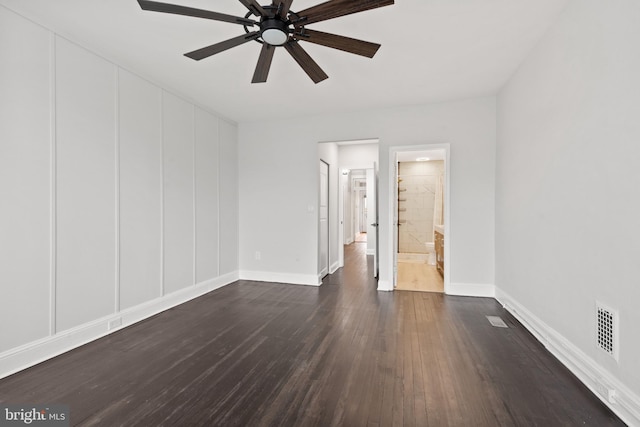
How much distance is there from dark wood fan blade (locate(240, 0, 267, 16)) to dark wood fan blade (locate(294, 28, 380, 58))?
289mm

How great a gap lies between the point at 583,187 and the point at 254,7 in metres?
2.52

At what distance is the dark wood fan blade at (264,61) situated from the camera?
215 centimetres

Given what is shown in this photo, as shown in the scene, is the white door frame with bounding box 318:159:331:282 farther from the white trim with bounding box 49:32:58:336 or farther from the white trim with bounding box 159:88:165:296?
the white trim with bounding box 49:32:58:336

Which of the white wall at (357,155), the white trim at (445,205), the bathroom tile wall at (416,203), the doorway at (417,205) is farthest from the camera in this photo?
the bathroom tile wall at (416,203)

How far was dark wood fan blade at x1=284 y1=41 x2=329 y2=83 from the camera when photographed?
2131 mm

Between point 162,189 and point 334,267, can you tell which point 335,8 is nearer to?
point 162,189

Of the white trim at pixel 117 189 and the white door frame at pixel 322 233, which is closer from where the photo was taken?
the white trim at pixel 117 189

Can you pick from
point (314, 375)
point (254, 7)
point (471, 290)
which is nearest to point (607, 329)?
point (314, 375)

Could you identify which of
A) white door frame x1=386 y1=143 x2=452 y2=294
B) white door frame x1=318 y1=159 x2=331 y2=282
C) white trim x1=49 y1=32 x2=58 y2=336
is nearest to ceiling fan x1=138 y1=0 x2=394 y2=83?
white trim x1=49 y1=32 x2=58 y2=336

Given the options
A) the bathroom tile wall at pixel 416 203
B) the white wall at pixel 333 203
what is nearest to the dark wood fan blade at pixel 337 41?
the white wall at pixel 333 203

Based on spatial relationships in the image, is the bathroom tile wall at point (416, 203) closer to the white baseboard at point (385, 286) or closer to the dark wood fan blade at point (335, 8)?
the white baseboard at point (385, 286)

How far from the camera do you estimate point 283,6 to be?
5.71 ft

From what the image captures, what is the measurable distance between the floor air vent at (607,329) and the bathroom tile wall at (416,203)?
5444 mm

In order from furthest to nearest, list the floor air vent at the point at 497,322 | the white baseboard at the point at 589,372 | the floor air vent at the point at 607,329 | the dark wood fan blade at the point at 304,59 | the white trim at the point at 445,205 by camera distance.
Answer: the white trim at the point at 445,205
the floor air vent at the point at 497,322
the dark wood fan blade at the point at 304,59
the floor air vent at the point at 607,329
the white baseboard at the point at 589,372
